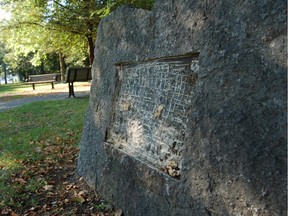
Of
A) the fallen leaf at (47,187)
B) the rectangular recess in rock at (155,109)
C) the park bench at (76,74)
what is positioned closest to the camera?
the rectangular recess in rock at (155,109)

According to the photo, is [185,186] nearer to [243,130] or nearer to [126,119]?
[243,130]

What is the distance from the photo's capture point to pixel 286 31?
1.69 meters

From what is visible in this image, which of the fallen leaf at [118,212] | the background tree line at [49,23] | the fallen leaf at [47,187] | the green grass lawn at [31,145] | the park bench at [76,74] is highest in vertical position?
the background tree line at [49,23]

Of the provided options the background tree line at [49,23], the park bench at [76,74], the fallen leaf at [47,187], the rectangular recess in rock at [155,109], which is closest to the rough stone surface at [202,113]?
the rectangular recess in rock at [155,109]

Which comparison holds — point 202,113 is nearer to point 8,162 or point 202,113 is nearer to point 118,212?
point 118,212

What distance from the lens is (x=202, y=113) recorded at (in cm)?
214

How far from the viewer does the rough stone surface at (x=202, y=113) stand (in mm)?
1730

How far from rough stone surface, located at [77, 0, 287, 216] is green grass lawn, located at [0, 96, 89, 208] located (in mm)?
1033

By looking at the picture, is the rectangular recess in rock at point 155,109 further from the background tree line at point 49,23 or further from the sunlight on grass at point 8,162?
the background tree line at point 49,23

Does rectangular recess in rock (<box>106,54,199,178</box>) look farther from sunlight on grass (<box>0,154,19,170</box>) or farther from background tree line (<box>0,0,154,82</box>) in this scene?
background tree line (<box>0,0,154,82</box>)

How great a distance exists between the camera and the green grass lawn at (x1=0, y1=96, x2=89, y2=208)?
3.80 meters

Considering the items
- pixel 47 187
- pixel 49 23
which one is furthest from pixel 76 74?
pixel 47 187

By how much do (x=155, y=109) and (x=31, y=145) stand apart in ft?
11.2

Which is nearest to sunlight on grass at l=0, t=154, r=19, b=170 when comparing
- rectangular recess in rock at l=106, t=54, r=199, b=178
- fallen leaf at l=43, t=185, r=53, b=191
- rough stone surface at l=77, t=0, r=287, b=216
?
fallen leaf at l=43, t=185, r=53, b=191
